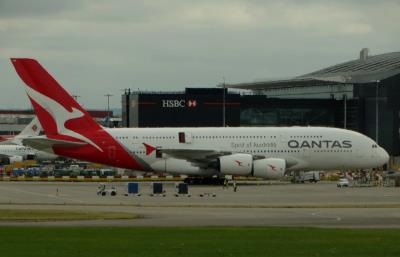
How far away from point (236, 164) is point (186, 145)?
16.4 feet

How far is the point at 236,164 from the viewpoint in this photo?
78.4 meters

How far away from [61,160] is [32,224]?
123m

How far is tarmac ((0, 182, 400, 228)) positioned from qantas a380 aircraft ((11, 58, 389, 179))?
332cm

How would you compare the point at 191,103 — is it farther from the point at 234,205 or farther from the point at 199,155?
the point at 234,205

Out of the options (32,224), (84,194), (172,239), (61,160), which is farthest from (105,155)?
(61,160)

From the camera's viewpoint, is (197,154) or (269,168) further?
(197,154)

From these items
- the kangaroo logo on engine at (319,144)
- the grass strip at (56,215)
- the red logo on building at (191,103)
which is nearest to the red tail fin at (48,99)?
the kangaroo logo on engine at (319,144)

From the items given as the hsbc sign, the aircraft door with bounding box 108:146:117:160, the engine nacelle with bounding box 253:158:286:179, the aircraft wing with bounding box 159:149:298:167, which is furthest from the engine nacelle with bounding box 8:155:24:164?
the engine nacelle with bounding box 253:158:286:179

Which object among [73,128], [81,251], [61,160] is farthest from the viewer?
[61,160]

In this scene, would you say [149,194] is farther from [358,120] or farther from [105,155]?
[358,120]

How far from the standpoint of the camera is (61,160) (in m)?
163

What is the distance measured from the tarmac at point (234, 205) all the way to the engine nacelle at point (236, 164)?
158 centimetres

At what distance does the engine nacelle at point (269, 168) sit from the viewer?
7875cm

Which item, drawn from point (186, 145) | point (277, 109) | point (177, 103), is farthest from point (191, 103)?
point (186, 145)
